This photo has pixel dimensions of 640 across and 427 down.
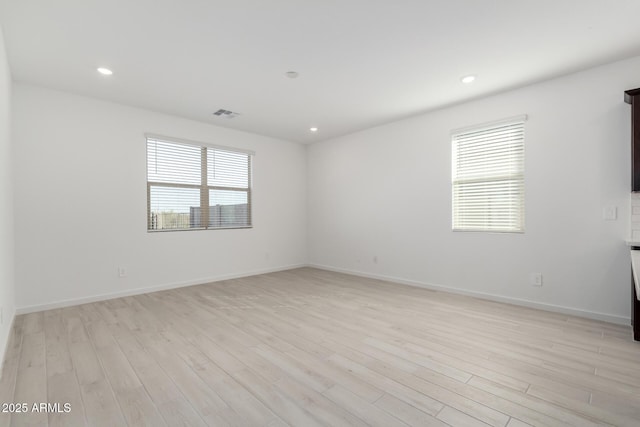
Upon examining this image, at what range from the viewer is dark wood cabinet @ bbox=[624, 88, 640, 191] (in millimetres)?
2709

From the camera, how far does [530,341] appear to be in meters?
2.58

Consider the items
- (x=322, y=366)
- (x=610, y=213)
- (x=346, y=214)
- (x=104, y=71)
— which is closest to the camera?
(x=322, y=366)

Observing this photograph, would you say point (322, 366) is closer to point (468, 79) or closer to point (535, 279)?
point (535, 279)

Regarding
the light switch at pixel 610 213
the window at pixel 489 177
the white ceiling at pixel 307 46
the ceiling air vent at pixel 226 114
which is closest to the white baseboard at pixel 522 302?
the window at pixel 489 177

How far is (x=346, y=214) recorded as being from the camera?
5633 millimetres

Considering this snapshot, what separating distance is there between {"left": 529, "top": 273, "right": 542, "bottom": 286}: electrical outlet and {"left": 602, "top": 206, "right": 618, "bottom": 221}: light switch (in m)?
0.86

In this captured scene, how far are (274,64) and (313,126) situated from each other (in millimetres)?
2149

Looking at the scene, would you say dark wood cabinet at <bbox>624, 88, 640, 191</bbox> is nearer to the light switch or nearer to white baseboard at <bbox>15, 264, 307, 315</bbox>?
the light switch

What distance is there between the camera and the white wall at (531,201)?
2990mm

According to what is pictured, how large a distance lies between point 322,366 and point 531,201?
3.05m

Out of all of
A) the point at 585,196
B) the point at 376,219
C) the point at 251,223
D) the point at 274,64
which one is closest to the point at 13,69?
the point at 274,64

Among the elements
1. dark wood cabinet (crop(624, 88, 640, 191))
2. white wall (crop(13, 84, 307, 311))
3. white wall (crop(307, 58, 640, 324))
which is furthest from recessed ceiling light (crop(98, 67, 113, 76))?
dark wood cabinet (crop(624, 88, 640, 191))

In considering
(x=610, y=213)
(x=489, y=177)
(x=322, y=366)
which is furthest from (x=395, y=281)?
(x=322, y=366)

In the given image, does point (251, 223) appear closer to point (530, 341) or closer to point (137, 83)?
point (137, 83)
